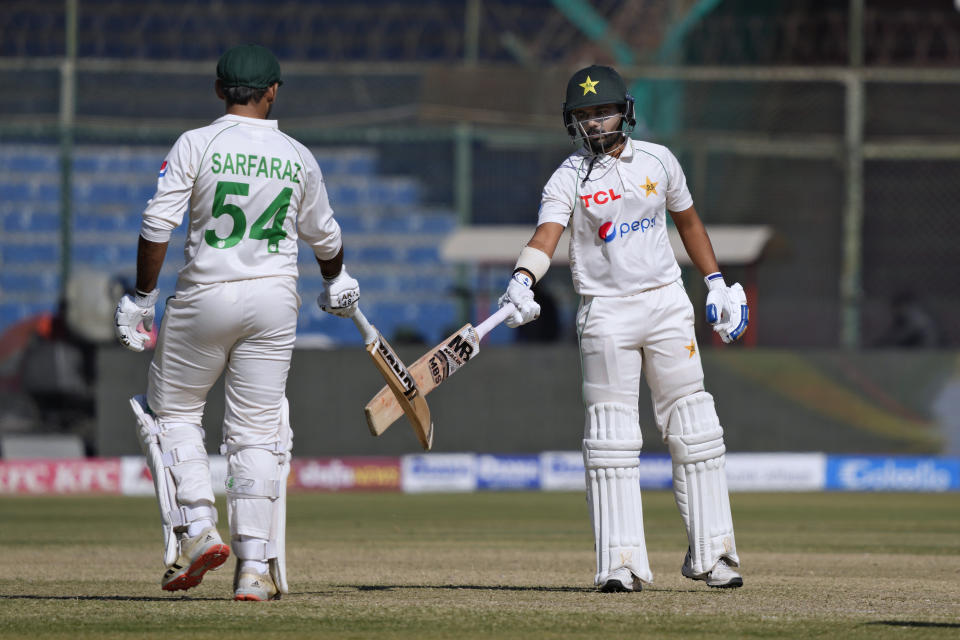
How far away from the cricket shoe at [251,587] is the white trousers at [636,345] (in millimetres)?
1310

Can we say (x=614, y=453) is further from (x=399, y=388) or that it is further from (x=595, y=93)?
(x=595, y=93)

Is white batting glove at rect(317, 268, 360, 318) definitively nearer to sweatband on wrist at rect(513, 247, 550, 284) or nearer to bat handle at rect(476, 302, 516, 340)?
bat handle at rect(476, 302, 516, 340)

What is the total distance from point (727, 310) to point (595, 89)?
0.93 metres

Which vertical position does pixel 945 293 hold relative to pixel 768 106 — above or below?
below

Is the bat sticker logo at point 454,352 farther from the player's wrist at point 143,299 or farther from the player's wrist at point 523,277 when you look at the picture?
the player's wrist at point 143,299

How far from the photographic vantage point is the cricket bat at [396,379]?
5359 mm

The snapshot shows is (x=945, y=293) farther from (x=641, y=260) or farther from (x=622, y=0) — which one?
(x=641, y=260)

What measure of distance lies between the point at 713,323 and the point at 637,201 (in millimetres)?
535

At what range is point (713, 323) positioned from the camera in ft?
18.4

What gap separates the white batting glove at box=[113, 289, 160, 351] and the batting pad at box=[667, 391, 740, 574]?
186 cm

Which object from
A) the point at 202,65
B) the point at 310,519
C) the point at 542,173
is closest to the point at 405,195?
the point at 542,173

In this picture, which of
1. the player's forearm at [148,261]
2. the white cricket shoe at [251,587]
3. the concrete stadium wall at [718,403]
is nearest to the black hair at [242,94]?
the player's forearm at [148,261]

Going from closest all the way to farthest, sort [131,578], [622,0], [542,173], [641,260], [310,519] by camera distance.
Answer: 1. [641,260]
2. [131,578]
3. [310,519]
4. [542,173]
5. [622,0]

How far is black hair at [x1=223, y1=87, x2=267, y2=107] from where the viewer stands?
5094mm
